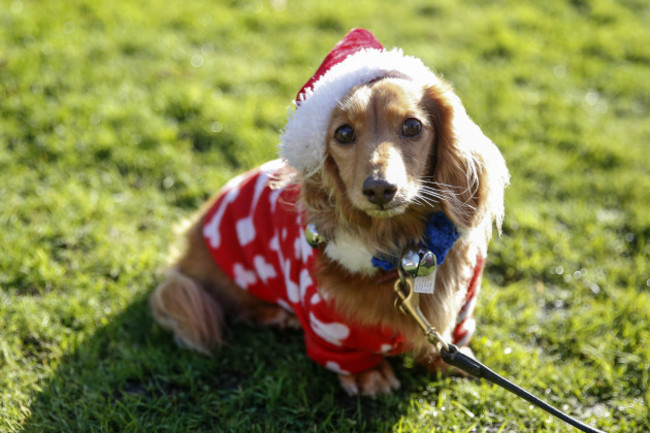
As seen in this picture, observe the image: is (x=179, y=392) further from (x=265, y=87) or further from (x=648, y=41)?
(x=648, y=41)

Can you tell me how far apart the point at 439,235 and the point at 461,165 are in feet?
0.86

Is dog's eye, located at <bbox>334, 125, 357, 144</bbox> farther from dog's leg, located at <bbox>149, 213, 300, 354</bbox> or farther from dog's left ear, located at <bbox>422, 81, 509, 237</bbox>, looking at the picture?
dog's leg, located at <bbox>149, 213, 300, 354</bbox>

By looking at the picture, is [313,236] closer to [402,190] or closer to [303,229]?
[303,229]

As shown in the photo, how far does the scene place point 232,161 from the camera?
3971 mm

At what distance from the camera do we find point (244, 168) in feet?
12.8

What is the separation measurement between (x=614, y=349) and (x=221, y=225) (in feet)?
6.29

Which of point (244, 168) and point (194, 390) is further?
point (244, 168)

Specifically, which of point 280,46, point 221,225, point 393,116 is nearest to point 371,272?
point 393,116

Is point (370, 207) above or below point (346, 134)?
below

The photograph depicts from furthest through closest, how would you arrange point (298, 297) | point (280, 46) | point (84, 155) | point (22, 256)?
point (280, 46) → point (84, 155) → point (22, 256) → point (298, 297)

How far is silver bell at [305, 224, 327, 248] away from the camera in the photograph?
7.34 ft

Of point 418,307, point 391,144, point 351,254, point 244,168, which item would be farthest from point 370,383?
point 244,168

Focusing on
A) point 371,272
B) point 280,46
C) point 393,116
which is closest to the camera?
point 393,116

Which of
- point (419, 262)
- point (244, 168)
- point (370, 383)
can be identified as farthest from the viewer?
point (244, 168)
